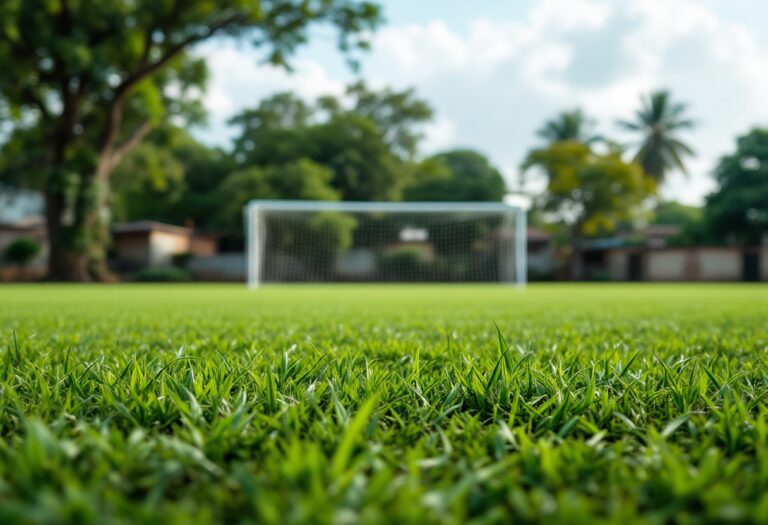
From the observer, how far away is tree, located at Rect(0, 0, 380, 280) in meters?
14.8

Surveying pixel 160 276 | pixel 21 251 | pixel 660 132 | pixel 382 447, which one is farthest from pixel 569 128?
pixel 382 447

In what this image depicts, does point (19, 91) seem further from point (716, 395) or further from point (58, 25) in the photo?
point (716, 395)

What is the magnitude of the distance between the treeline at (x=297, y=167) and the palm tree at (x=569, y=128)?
514cm

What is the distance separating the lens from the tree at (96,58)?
1480 cm

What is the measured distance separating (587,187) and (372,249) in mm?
11340

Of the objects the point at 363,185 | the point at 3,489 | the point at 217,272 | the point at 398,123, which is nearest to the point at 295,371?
the point at 3,489

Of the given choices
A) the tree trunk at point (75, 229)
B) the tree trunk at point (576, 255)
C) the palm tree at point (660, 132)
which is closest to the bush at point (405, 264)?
→ the tree trunk at point (576, 255)

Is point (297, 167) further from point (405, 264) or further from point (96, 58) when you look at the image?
point (96, 58)

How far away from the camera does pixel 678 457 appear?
2.22ft

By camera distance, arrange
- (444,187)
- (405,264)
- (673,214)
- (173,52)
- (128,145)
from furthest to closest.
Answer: (673,214)
(444,187)
(405,264)
(128,145)
(173,52)

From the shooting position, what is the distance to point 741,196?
81.0 feet

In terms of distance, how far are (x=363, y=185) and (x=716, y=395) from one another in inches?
1020

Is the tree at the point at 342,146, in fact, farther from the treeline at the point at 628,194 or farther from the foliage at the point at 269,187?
the treeline at the point at 628,194

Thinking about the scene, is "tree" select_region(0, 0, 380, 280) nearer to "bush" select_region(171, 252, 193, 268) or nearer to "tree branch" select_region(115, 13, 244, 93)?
"tree branch" select_region(115, 13, 244, 93)
